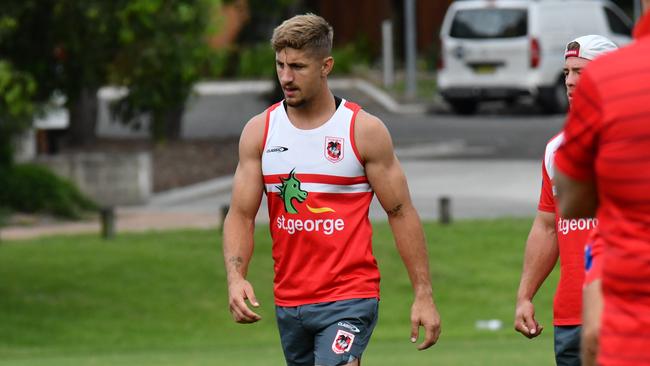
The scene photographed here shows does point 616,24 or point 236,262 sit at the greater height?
point 236,262

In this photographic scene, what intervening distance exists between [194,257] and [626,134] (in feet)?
44.6

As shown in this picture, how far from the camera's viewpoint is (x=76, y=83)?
1389 cm

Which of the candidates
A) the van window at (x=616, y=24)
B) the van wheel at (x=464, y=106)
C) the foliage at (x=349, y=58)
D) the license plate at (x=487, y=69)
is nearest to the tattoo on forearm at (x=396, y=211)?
the license plate at (x=487, y=69)

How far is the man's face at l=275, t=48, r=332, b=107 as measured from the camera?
245 inches

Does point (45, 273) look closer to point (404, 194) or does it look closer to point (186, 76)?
point (186, 76)

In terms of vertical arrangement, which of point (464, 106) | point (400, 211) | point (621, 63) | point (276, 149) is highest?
point (621, 63)

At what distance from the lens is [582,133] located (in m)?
3.89

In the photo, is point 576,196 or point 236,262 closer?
point 576,196

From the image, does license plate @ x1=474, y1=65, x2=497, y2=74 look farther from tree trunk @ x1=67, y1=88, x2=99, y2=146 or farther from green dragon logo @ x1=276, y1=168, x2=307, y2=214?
green dragon logo @ x1=276, y1=168, x2=307, y2=214

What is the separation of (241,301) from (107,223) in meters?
12.4

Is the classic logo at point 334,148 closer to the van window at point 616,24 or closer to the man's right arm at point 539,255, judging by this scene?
the man's right arm at point 539,255

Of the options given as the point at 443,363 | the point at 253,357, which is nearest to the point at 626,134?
the point at 443,363

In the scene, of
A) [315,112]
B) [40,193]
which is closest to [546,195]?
[315,112]

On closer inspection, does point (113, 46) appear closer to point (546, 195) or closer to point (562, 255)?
point (546, 195)
